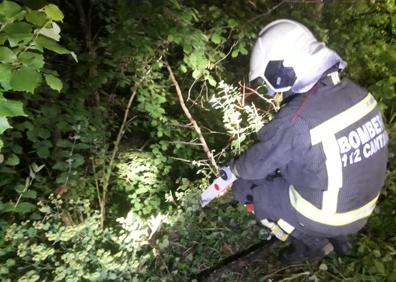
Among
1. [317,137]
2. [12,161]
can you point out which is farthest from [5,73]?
[12,161]

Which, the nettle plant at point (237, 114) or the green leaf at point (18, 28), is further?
the nettle plant at point (237, 114)

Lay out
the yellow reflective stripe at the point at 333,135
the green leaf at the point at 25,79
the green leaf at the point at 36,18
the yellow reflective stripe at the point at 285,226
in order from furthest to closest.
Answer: the yellow reflective stripe at the point at 285,226
the yellow reflective stripe at the point at 333,135
the green leaf at the point at 36,18
the green leaf at the point at 25,79

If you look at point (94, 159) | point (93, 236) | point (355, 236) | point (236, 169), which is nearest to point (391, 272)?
point (355, 236)

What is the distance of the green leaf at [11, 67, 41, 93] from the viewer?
3.61 feet

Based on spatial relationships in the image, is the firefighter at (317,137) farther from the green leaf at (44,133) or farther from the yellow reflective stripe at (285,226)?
the green leaf at (44,133)

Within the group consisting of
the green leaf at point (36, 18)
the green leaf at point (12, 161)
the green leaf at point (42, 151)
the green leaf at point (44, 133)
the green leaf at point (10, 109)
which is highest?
the green leaf at point (36, 18)

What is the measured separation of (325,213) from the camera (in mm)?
2318

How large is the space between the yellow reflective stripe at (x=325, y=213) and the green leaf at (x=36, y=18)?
1752mm

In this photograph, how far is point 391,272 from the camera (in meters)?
2.84

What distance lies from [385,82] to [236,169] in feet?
5.54

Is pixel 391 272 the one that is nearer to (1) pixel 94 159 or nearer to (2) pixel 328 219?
(2) pixel 328 219

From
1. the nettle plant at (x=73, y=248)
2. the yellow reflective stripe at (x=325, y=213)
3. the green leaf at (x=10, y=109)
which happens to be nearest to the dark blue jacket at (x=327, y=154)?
the yellow reflective stripe at (x=325, y=213)

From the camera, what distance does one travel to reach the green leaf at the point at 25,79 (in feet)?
3.61


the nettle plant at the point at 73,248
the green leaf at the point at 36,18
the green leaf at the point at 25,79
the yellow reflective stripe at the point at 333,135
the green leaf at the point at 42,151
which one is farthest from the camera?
the green leaf at the point at 42,151
